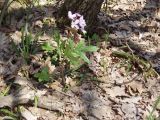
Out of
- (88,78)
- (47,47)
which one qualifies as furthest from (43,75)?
(88,78)

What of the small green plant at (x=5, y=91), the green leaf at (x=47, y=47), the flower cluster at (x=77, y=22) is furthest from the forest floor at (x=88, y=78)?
the flower cluster at (x=77, y=22)

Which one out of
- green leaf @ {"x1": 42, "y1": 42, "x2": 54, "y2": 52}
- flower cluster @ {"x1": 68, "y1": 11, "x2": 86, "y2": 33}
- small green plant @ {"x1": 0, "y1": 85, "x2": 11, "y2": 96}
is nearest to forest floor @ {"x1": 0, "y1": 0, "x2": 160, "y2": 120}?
small green plant @ {"x1": 0, "y1": 85, "x2": 11, "y2": 96}

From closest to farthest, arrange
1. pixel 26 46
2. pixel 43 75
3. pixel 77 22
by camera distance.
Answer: pixel 77 22, pixel 43 75, pixel 26 46

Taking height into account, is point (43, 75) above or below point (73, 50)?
below

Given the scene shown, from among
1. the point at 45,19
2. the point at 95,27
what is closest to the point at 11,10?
the point at 45,19

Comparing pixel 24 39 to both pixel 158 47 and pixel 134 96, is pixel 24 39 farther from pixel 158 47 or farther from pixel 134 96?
pixel 158 47

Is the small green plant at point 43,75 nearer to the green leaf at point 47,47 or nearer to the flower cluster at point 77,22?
the green leaf at point 47,47

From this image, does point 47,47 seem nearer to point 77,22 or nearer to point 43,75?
point 43,75

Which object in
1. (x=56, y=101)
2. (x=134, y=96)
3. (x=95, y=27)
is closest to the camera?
(x=56, y=101)
